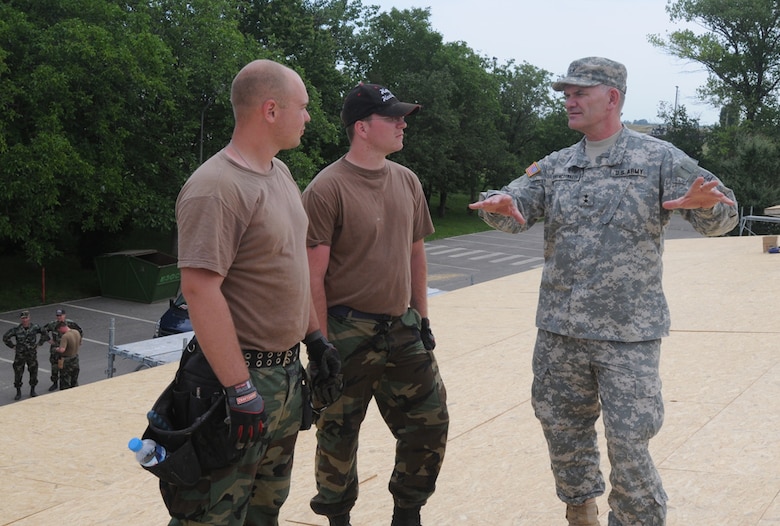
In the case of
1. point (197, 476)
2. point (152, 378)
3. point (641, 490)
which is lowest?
point (152, 378)

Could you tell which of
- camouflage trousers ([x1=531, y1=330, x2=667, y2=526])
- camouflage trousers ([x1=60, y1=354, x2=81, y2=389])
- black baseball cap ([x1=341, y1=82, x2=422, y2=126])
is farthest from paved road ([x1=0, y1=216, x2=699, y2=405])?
camouflage trousers ([x1=531, y1=330, x2=667, y2=526])

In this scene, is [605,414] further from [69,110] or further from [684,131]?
[684,131]

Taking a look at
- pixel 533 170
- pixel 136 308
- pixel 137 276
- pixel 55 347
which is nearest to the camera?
pixel 533 170

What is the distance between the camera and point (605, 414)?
348cm

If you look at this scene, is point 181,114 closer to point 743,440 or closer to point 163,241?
point 163,241

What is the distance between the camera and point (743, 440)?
5055mm

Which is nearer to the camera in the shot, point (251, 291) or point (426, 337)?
point (251, 291)

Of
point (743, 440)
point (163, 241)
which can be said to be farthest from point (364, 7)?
point (743, 440)

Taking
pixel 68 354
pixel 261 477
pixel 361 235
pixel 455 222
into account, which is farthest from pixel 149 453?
pixel 455 222

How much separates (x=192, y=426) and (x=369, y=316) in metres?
1.21

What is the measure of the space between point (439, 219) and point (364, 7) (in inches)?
513

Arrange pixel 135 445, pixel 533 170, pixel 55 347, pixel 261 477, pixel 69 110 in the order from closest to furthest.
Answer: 1. pixel 135 445
2. pixel 261 477
3. pixel 533 170
4. pixel 55 347
5. pixel 69 110

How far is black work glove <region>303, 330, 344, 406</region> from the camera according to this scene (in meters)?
3.42

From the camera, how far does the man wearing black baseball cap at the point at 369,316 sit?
379 cm
